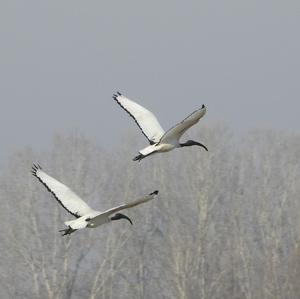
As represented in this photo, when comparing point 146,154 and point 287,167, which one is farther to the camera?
point 287,167

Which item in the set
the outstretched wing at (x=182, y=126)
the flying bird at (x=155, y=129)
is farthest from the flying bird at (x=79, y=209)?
the outstretched wing at (x=182, y=126)

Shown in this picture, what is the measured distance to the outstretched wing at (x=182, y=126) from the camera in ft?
55.8

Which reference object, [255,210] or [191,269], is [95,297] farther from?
[255,210]

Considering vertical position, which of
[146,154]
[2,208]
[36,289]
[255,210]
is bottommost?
[146,154]

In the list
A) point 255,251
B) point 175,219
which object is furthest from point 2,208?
point 255,251

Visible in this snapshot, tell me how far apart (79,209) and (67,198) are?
0.43 m

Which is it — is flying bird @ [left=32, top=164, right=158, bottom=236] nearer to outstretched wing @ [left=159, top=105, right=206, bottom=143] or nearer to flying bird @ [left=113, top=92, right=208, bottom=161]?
flying bird @ [left=113, top=92, right=208, bottom=161]

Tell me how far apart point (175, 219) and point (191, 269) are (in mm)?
7312

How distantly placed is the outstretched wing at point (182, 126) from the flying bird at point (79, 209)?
46.2 inches

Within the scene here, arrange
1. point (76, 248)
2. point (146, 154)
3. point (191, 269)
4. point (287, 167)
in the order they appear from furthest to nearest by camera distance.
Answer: point (287, 167) → point (76, 248) → point (191, 269) → point (146, 154)

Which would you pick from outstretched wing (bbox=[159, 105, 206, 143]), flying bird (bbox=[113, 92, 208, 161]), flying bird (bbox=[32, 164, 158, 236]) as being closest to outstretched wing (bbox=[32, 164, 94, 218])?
flying bird (bbox=[32, 164, 158, 236])

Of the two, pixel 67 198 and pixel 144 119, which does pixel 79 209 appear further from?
pixel 144 119

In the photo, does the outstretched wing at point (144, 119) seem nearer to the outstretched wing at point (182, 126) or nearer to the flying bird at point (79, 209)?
the outstretched wing at point (182, 126)

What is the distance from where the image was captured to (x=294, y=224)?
53.5 meters
